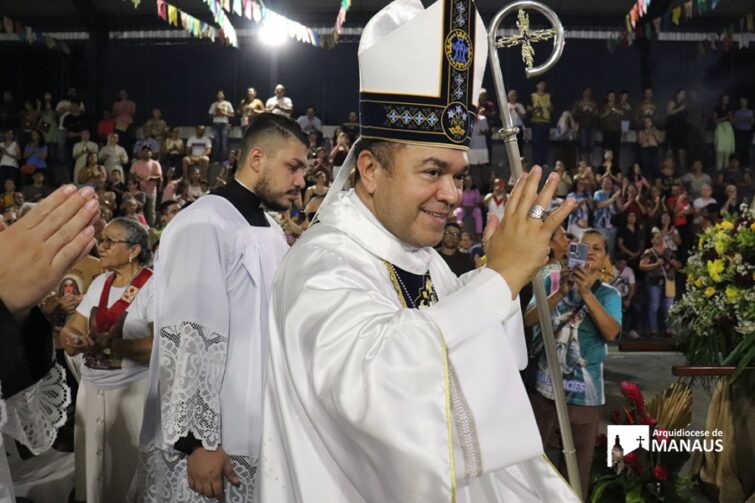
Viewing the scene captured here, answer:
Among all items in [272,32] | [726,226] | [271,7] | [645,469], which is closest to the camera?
[645,469]

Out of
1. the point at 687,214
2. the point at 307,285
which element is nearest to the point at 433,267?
the point at 307,285

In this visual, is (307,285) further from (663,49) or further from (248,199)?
(663,49)

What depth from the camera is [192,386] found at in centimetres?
289

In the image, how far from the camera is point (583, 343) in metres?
4.97

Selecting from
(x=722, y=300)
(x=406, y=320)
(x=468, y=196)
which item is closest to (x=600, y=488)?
(x=722, y=300)

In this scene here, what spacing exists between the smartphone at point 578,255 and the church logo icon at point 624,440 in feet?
3.12

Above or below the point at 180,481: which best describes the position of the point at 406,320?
above

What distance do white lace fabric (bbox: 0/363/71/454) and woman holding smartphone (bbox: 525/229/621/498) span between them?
Result: 138 inches

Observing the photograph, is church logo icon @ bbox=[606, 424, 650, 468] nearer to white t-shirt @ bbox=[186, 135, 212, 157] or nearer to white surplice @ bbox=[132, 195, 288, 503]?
white surplice @ bbox=[132, 195, 288, 503]

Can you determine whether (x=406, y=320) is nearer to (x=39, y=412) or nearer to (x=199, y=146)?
(x=39, y=412)

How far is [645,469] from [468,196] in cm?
1026

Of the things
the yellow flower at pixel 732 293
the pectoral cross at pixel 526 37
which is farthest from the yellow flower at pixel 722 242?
the pectoral cross at pixel 526 37

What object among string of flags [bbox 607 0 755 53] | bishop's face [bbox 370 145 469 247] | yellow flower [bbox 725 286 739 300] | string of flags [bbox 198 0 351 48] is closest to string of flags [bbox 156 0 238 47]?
string of flags [bbox 198 0 351 48]

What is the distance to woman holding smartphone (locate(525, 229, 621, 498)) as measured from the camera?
16.0 feet
